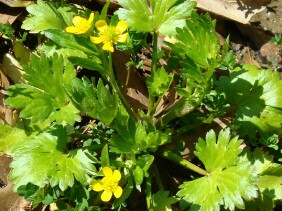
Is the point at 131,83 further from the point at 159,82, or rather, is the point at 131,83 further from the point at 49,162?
the point at 49,162

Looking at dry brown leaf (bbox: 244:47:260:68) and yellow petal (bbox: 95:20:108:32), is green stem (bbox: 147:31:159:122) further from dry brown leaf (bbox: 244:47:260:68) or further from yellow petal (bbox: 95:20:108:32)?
dry brown leaf (bbox: 244:47:260:68)

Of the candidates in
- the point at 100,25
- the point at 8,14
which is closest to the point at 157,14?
the point at 100,25

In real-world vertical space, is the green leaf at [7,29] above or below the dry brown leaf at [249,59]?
above

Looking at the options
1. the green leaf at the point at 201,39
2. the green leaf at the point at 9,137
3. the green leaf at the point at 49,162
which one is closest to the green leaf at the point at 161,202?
the green leaf at the point at 49,162

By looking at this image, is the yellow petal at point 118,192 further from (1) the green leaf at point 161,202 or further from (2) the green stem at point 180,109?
(2) the green stem at point 180,109

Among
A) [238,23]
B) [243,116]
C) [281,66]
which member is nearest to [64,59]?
[243,116]

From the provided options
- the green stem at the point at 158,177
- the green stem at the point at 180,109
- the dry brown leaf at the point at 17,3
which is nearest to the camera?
the green stem at the point at 180,109

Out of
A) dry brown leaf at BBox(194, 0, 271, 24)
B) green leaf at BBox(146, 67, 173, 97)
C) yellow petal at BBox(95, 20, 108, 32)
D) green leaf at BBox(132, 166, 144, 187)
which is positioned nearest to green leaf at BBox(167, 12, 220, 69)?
green leaf at BBox(146, 67, 173, 97)
